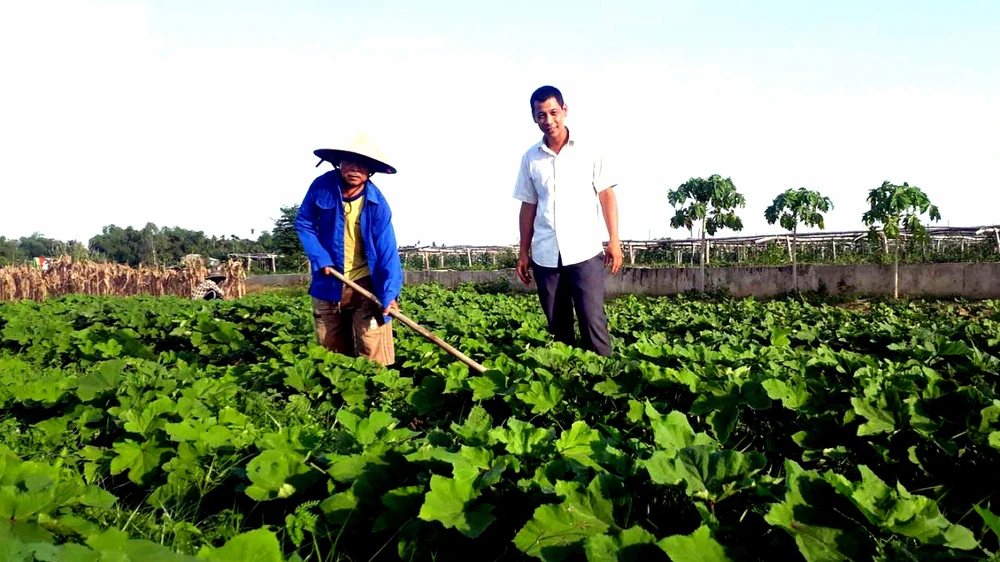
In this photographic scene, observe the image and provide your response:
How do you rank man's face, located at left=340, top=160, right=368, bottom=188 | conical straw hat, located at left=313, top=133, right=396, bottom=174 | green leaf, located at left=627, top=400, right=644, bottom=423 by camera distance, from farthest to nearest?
man's face, located at left=340, top=160, right=368, bottom=188 → conical straw hat, located at left=313, top=133, right=396, bottom=174 → green leaf, located at left=627, top=400, right=644, bottom=423

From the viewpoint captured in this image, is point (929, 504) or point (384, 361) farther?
point (384, 361)

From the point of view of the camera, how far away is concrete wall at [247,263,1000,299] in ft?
56.0

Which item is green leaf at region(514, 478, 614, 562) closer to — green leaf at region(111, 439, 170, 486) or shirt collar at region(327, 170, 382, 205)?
green leaf at region(111, 439, 170, 486)

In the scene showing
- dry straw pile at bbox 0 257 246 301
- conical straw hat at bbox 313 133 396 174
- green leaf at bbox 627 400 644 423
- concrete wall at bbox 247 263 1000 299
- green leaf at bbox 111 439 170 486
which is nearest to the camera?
green leaf at bbox 111 439 170 486

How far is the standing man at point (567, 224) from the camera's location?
4965mm

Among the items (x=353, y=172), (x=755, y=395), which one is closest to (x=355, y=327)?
(x=353, y=172)

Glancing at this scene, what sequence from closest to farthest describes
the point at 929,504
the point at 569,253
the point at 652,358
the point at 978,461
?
the point at 929,504, the point at 978,461, the point at 652,358, the point at 569,253

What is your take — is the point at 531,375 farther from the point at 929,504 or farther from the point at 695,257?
the point at 695,257

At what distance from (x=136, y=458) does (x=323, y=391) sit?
138 centimetres

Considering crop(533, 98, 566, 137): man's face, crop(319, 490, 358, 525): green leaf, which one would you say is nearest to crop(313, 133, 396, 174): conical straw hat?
crop(533, 98, 566, 137): man's face

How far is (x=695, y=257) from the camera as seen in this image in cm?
2966

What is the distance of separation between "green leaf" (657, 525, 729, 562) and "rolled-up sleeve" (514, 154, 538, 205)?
3.92 metres

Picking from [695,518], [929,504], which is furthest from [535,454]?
[929,504]

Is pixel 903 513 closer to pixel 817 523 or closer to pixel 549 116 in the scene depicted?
pixel 817 523
